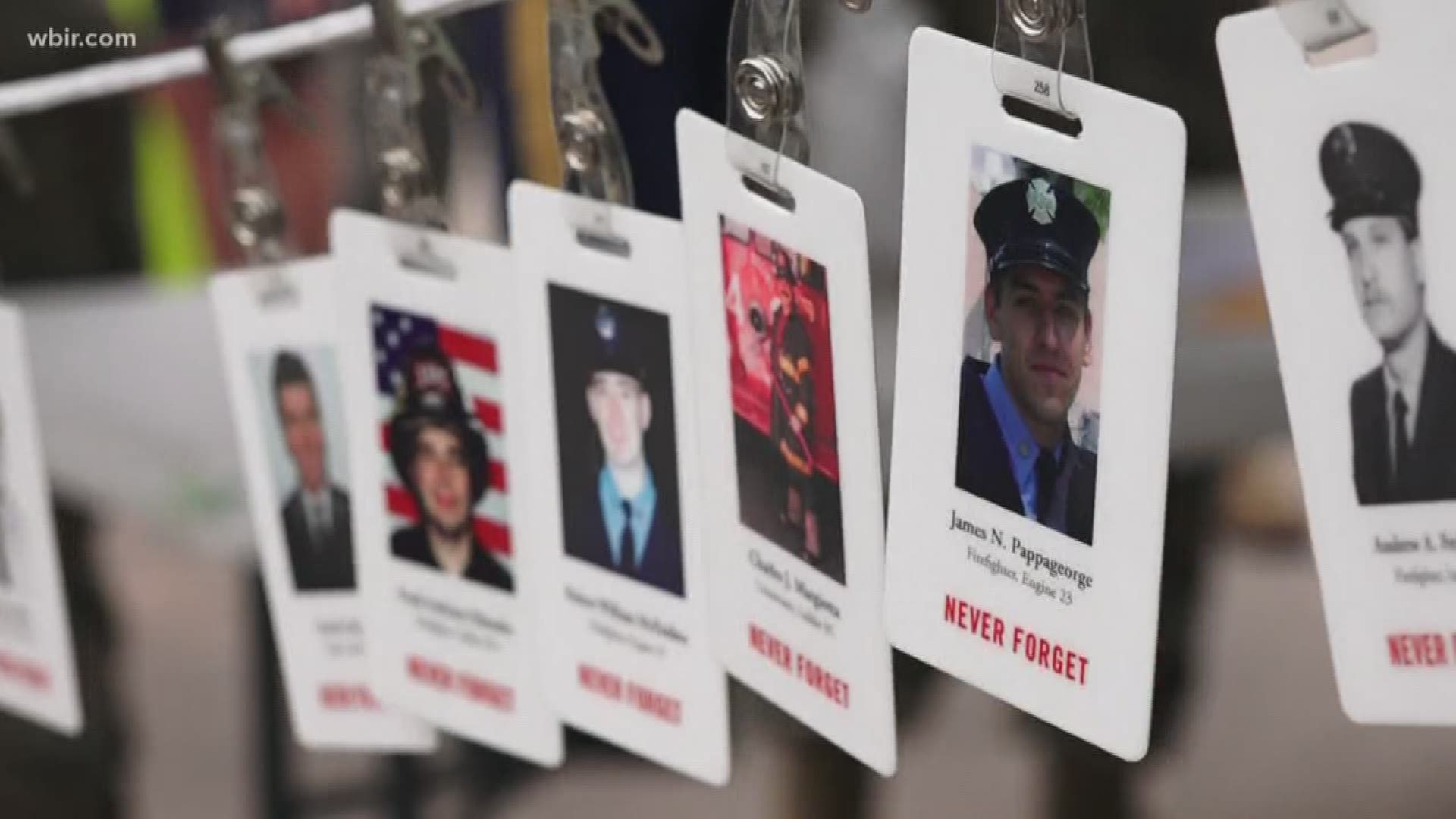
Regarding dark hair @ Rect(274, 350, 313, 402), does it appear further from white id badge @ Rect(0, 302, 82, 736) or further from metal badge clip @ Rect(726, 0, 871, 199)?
metal badge clip @ Rect(726, 0, 871, 199)

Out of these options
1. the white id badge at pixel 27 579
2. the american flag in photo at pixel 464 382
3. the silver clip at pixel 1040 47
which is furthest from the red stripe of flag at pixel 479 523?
the silver clip at pixel 1040 47

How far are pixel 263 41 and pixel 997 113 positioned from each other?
390 mm

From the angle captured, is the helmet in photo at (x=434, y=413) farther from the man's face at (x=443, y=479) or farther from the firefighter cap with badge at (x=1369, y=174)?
the firefighter cap with badge at (x=1369, y=174)

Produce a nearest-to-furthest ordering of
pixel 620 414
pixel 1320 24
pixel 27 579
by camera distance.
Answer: pixel 1320 24
pixel 620 414
pixel 27 579

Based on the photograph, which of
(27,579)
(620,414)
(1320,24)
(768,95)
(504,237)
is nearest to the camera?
(1320,24)

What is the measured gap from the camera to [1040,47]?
1.94ft

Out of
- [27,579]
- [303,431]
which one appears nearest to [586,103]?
[303,431]

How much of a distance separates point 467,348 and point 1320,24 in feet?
1.32

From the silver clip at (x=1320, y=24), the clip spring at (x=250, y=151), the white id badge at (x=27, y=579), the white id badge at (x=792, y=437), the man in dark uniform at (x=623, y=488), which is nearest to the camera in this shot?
the silver clip at (x=1320, y=24)

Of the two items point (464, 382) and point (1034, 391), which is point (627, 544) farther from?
point (1034, 391)

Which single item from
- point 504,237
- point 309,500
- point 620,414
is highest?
point 620,414

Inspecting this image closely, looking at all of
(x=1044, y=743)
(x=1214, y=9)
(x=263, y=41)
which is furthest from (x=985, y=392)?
(x=1044, y=743)

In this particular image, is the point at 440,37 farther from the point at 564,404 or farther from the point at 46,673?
the point at 46,673

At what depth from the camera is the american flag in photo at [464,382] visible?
0.81m
